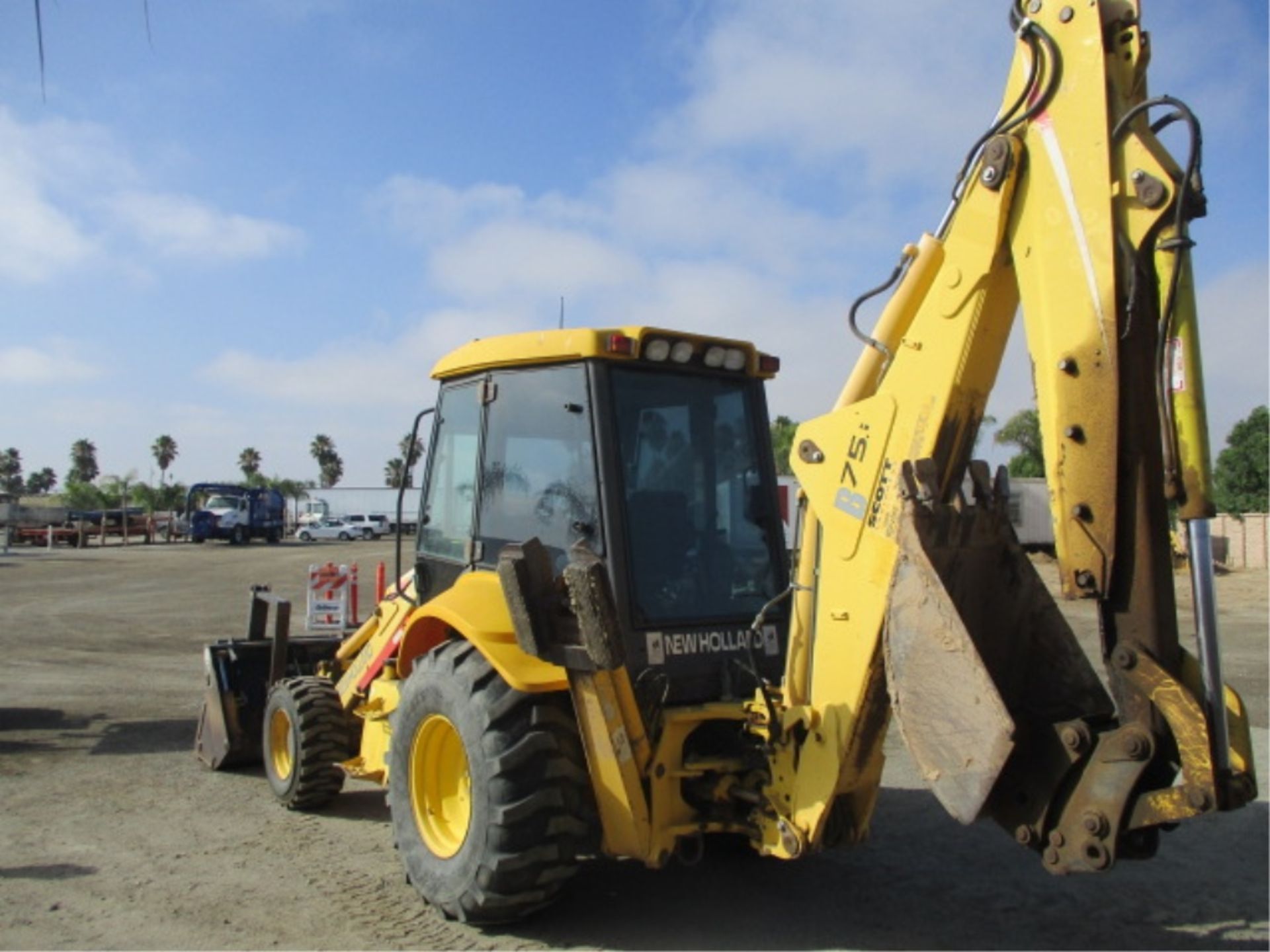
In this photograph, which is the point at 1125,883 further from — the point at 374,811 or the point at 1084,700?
the point at 374,811

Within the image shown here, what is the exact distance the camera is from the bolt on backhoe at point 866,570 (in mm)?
3404

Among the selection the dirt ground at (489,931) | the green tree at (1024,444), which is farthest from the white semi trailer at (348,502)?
the dirt ground at (489,931)

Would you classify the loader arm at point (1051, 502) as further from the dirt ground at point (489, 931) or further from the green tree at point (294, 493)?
the green tree at point (294, 493)

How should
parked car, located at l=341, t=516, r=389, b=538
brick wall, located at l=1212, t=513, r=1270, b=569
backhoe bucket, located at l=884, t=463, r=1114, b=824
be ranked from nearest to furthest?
backhoe bucket, located at l=884, t=463, r=1114, b=824, brick wall, located at l=1212, t=513, r=1270, b=569, parked car, located at l=341, t=516, r=389, b=538

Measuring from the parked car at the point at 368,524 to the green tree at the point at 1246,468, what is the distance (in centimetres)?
3792

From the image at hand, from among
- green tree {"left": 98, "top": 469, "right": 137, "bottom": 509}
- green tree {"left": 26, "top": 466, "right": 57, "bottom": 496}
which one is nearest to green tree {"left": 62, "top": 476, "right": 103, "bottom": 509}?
green tree {"left": 98, "top": 469, "right": 137, "bottom": 509}

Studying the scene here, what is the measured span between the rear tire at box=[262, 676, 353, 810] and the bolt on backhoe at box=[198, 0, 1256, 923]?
1271 millimetres

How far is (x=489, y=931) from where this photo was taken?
4516mm

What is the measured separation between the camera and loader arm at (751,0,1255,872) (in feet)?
11.0

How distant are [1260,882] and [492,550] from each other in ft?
12.8

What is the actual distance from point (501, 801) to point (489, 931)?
66cm

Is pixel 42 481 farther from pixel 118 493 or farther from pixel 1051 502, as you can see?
pixel 1051 502

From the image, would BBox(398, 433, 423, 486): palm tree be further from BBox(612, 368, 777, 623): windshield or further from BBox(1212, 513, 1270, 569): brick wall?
BBox(1212, 513, 1270, 569): brick wall

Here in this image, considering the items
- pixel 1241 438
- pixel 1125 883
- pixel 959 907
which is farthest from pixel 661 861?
pixel 1241 438
